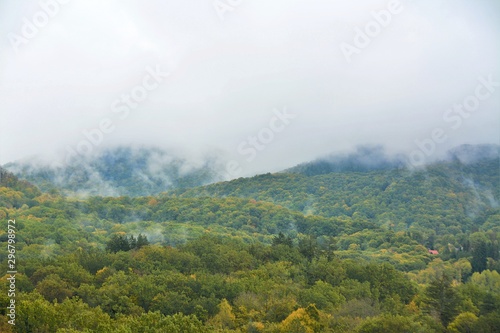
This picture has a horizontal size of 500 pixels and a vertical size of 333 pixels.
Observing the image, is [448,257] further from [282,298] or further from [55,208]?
[55,208]

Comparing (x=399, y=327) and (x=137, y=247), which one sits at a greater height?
(x=137, y=247)

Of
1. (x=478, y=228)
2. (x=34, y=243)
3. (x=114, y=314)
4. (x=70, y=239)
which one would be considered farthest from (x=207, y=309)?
(x=478, y=228)

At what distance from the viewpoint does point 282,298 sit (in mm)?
62625

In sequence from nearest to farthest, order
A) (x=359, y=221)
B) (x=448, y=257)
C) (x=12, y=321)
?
(x=12, y=321), (x=448, y=257), (x=359, y=221)

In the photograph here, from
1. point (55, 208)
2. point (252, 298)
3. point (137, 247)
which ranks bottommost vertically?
point (252, 298)

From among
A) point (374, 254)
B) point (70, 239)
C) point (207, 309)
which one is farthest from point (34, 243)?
point (374, 254)

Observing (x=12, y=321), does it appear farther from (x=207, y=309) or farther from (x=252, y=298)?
(x=252, y=298)

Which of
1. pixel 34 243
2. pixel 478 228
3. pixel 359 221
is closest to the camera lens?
pixel 34 243

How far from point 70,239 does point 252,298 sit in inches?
2157

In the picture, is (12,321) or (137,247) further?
(137,247)

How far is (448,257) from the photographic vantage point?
126 metres

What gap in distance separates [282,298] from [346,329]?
10351 mm

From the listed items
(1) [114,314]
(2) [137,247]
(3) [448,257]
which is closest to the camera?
(1) [114,314]

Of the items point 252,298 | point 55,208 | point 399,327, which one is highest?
point 55,208
